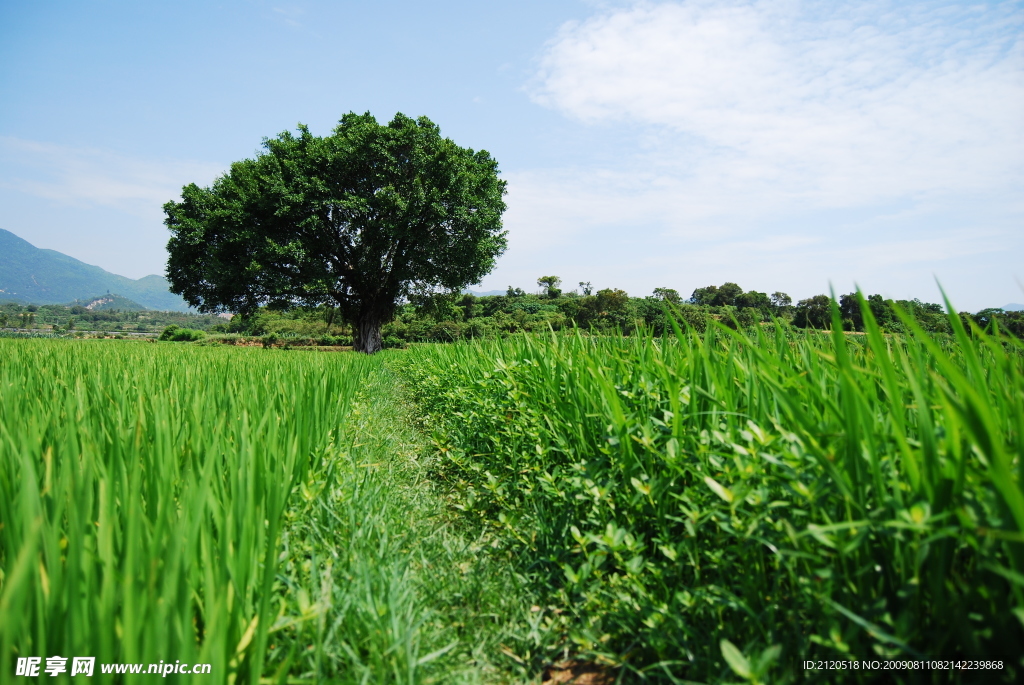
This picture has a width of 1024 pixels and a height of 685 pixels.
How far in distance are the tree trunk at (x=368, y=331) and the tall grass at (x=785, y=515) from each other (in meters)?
19.5

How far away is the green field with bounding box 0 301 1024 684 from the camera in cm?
80

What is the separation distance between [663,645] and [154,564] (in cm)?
114

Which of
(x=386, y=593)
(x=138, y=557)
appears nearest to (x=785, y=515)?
(x=386, y=593)

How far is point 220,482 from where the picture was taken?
138cm

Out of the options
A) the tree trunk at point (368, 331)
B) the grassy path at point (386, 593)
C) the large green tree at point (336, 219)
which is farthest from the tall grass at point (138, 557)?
the tree trunk at point (368, 331)

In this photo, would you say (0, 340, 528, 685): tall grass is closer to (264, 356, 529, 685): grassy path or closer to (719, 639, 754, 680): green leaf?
(264, 356, 529, 685): grassy path

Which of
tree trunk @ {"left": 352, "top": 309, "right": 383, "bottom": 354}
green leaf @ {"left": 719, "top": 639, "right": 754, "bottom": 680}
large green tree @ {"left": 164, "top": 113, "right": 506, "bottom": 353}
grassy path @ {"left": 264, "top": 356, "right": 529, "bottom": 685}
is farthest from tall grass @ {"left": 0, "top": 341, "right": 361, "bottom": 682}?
tree trunk @ {"left": 352, "top": 309, "right": 383, "bottom": 354}

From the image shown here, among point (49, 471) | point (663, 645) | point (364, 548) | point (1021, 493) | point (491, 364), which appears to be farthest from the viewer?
point (491, 364)

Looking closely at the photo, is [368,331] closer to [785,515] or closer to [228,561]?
[228,561]

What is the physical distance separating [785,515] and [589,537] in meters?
0.56

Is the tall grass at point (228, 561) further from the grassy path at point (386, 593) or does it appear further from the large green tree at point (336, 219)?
the large green tree at point (336, 219)

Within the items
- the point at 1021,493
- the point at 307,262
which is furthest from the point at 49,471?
the point at 307,262

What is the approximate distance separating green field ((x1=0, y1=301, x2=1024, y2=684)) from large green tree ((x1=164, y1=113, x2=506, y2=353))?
16.4 metres

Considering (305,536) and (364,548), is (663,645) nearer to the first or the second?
(364,548)
